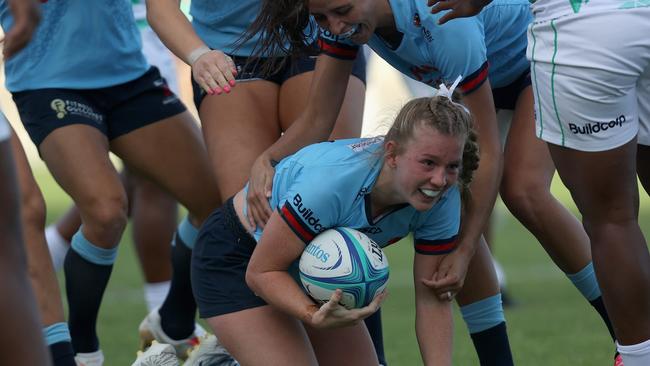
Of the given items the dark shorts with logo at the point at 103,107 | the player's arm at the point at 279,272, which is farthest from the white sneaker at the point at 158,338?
the player's arm at the point at 279,272

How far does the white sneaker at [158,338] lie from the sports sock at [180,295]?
19 mm

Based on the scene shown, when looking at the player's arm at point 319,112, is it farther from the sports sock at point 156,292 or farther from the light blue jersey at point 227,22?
the sports sock at point 156,292

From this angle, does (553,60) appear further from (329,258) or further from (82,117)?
(82,117)

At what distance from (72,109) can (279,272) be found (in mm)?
1494

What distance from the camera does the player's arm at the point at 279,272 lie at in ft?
12.0

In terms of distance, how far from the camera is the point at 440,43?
3.84 metres

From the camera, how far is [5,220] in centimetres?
259

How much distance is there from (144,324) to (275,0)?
6.57 feet

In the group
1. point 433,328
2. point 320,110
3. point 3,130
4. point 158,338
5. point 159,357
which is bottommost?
point 158,338

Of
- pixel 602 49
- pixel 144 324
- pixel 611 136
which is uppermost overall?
pixel 602 49

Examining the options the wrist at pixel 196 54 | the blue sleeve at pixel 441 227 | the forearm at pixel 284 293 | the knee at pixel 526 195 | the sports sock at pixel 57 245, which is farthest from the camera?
the sports sock at pixel 57 245

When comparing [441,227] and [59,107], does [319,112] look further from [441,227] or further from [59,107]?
[59,107]

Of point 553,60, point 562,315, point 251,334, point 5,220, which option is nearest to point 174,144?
point 251,334

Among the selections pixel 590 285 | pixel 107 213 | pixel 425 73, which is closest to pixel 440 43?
pixel 425 73
